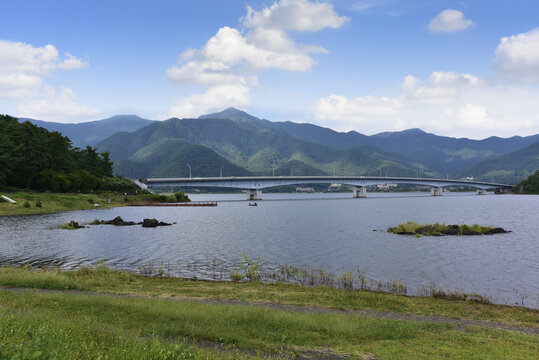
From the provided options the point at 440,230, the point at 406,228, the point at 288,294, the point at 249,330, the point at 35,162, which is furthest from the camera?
the point at 35,162

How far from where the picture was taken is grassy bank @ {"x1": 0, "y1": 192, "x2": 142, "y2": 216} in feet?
286

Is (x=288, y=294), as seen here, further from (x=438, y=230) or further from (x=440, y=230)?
(x=440, y=230)

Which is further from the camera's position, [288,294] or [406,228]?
[406,228]

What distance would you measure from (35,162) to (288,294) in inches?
4438

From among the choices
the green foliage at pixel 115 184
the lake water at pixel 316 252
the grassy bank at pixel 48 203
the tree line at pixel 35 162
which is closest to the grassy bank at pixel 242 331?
the lake water at pixel 316 252

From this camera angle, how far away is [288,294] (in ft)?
82.5

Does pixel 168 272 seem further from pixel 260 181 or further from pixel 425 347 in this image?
pixel 260 181

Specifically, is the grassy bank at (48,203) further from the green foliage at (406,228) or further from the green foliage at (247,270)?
the green foliage at (406,228)

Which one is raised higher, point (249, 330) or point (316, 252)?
point (249, 330)

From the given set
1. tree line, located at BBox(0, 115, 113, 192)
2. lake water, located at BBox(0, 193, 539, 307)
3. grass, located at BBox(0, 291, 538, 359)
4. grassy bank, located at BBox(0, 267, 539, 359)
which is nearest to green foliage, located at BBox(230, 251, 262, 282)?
lake water, located at BBox(0, 193, 539, 307)

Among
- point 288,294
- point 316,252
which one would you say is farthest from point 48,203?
point 288,294

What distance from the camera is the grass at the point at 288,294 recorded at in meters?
21.9

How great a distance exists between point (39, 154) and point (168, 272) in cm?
10393

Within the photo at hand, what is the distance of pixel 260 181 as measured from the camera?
193125 mm
